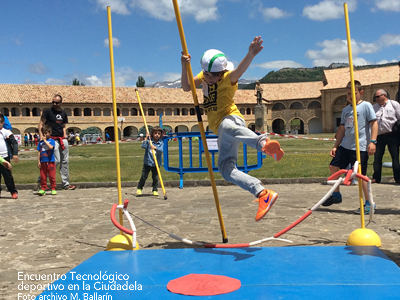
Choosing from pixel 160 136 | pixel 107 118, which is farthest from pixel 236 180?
pixel 107 118

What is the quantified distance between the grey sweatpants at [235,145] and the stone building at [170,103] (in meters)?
60.4

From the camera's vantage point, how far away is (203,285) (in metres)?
2.72

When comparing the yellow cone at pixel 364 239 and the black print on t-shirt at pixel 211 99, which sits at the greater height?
the black print on t-shirt at pixel 211 99

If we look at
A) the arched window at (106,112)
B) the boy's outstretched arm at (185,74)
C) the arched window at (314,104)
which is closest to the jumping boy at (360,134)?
the boy's outstretched arm at (185,74)

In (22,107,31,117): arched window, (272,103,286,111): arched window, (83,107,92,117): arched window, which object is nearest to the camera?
(22,107,31,117): arched window

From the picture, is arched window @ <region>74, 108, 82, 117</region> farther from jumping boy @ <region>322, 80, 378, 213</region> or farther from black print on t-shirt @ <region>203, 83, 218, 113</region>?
black print on t-shirt @ <region>203, 83, 218, 113</region>

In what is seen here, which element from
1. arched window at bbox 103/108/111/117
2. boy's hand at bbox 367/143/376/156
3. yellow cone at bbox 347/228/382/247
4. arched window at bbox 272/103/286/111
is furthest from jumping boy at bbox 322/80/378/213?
arched window at bbox 272/103/286/111

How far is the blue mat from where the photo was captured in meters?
2.49

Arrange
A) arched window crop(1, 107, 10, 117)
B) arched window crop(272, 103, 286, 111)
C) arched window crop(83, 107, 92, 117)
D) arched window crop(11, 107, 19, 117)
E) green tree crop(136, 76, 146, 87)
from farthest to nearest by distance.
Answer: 1. green tree crop(136, 76, 146, 87)
2. arched window crop(272, 103, 286, 111)
3. arched window crop(83, 107, 92, 117)
4. arched window crop(11, 107, 19, 117)
5. arched window crop(1, 107, 10, 117)

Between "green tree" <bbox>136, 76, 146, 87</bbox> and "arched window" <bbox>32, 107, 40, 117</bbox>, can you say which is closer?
"arched window" <bbox>32, 107, 40, 117</bbox>

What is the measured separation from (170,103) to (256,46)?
6880cm

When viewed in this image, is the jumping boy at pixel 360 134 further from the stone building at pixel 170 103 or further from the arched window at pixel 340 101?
the arched window at pixel 340 101

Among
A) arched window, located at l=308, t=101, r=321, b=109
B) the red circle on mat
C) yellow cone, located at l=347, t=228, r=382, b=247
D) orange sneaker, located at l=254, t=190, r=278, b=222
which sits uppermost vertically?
arched window, located at l=308, t=101, r=321, b=109

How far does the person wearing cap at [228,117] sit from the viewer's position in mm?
3775
